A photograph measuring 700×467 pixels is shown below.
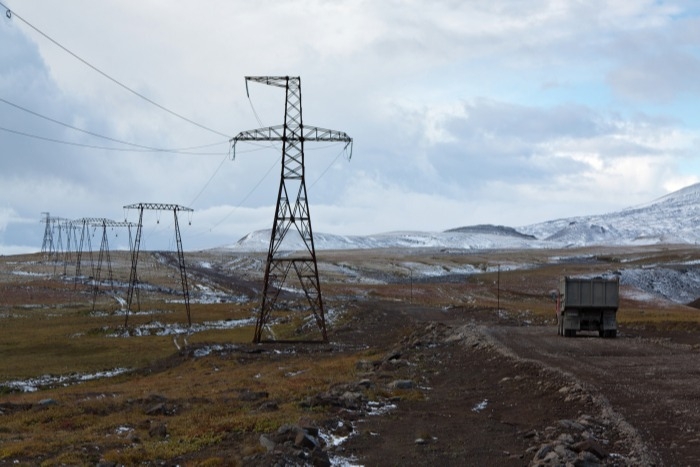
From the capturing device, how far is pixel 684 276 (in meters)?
144

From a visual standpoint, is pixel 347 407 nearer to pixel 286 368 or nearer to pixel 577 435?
pixel 577 435

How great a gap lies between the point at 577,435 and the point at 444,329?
30208mm

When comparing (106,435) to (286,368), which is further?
(286,368)

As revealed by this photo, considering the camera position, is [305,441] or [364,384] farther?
[364,384]

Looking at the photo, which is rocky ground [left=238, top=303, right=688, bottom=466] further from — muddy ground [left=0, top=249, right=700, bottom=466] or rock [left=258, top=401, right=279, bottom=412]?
rock [left=258, top=401, right=279, bottom=412]

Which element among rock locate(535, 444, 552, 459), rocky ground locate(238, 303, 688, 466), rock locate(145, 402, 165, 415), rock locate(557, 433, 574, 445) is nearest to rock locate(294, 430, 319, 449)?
rocky ground locate(238, 303, 688, 466)

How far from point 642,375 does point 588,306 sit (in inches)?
689

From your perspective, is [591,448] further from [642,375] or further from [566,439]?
[642,375]

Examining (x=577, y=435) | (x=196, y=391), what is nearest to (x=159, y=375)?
(x=196, y=391)

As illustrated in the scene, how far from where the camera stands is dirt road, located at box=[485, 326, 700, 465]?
17.4 meters

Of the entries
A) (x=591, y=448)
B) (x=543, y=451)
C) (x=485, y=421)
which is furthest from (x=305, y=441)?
(x=485, y=421)

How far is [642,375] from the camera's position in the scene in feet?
87.3

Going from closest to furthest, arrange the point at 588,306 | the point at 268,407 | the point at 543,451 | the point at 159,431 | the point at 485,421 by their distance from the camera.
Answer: the point at 543,451 < the point at 159,431 < the point at 485,421 < the point at 268,407 < the point at 588,306

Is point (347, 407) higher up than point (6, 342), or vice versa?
point (347, 407)
